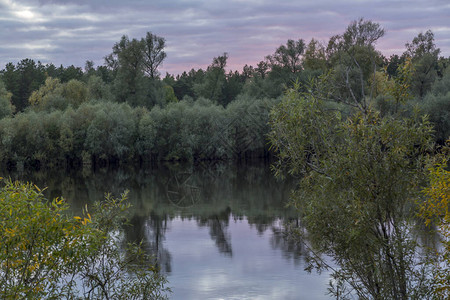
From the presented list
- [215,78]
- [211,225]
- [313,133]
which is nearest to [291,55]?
[215,78]

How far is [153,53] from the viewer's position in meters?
72.9

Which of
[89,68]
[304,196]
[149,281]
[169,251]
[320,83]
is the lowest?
[169,251]

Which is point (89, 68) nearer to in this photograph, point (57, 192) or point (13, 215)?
point (57, 192)

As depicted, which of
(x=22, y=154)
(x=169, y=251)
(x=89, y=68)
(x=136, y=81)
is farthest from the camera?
(x=89, y=68)

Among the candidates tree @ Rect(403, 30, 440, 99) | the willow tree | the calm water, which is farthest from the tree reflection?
tree @ Rect(403, 30, 440, 99)

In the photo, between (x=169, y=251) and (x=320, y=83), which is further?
(x=169, y=251)

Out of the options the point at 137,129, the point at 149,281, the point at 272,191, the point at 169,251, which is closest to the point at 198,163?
the point at 137,129

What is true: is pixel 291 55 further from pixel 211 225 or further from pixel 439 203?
pixel 439 203

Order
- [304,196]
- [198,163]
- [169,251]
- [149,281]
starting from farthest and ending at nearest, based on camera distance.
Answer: [198,163], [169,251], [149,281], [304,196]

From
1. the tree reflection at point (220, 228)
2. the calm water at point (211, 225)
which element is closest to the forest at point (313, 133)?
the calm water at point (211, 225)

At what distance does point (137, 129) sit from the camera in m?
63.6

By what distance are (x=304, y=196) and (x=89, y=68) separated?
108 m

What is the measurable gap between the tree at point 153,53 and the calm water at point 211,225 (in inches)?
793

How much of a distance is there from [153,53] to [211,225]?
46.7 m
